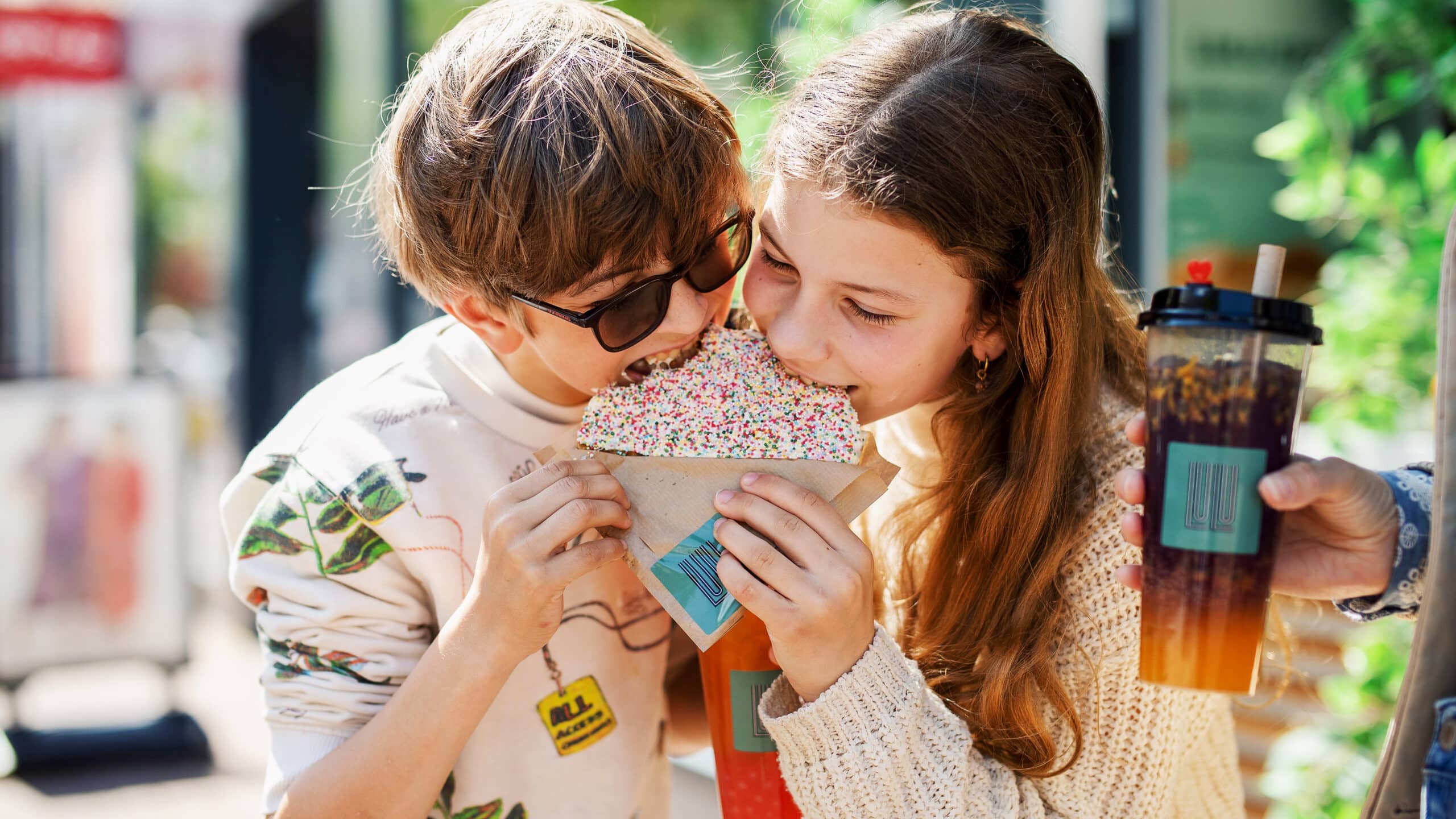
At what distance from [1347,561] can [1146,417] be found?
0.46 meters

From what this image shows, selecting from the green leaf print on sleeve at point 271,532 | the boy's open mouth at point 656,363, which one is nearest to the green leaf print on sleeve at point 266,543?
the green leaf print on sleeve at point 271,532

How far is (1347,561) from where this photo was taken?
1555 millimetres

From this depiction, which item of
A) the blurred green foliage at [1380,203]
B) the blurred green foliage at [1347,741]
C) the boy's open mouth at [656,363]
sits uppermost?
the blurred green foliage at [1380,203]

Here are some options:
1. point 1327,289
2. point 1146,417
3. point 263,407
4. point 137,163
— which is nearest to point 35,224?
point 137,163

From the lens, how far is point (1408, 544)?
1.51 metres

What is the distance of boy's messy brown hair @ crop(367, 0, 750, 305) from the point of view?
1.62 metres

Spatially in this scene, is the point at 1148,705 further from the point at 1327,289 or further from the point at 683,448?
the point at 1327,289

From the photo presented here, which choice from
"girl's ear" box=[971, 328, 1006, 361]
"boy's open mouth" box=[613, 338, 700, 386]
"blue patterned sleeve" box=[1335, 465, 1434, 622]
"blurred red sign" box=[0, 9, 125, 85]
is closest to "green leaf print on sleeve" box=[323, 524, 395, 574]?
"boy's open mouth" box=[613, 338, 700, 386]

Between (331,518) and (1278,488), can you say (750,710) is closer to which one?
(331,518)

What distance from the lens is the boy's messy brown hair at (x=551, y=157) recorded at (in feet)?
5.31

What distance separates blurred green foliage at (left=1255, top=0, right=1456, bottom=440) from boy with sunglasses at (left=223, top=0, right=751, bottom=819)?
2.45 meters

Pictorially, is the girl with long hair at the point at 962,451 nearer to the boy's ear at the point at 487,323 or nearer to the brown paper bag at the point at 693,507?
the brown paper bag at the point at 693,507

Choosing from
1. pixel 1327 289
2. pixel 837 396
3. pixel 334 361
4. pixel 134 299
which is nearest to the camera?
pixel 837 396

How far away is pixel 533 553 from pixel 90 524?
4.46 m
